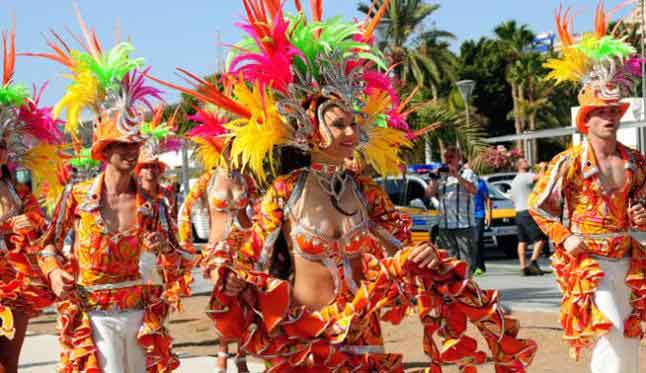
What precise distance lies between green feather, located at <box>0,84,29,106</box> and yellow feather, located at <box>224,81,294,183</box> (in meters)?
3.18

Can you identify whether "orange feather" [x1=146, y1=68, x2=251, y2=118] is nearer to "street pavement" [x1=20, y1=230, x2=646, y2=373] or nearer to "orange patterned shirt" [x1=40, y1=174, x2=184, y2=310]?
"orange patterned shirt" [x1=40, y1=174, x2=184, y2=310]

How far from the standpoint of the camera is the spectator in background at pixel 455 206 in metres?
12.0

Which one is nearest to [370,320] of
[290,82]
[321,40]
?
[290,82]

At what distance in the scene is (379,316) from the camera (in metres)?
4.19

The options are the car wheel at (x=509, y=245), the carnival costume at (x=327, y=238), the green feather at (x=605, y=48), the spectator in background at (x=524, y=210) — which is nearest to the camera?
the carnival costume at (x=327, y=238)

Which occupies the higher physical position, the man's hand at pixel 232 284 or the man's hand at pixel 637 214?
the man's hand at pixel 232 284

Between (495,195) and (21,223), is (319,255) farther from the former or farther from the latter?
(495,195)

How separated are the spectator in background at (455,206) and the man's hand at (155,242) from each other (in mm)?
6447

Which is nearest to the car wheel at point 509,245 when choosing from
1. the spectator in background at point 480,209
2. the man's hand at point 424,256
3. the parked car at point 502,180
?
the parked car at point 502,180

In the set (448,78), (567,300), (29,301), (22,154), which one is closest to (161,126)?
(22,154)

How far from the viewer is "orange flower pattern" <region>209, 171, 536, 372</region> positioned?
13.2 feet

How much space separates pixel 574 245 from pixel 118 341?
112 inches

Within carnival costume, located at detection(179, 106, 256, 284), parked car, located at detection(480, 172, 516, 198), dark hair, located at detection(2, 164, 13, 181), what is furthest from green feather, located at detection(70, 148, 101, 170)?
parked car, located at detection(480, 172, 516, 198)

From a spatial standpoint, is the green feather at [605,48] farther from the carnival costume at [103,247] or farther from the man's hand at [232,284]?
the man's hand at [232,284]
